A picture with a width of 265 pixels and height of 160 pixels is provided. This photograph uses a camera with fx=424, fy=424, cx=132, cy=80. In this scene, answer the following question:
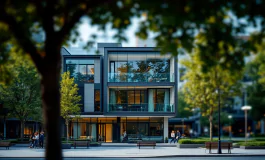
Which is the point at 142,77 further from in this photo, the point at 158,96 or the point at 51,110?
the point at 51,110

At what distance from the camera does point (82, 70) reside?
50.1 meters

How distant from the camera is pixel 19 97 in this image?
148 ft

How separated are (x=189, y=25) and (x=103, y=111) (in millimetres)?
41129

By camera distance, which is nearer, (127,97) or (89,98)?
(127,97)

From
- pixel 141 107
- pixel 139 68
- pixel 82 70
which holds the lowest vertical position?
pixel 141 107

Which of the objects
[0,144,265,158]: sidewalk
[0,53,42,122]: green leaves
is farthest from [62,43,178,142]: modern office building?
[0,144,265,158]: sidewalk

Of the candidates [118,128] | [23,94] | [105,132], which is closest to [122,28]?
[23,94]

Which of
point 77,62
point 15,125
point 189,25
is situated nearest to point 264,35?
point 189,25

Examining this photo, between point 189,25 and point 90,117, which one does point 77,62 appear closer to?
point 90,117

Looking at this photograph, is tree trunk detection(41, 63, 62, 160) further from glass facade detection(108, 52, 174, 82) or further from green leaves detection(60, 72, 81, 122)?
glass facade detection(108, 52, 174, 82)

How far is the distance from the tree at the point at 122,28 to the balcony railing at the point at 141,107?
38.3 meters

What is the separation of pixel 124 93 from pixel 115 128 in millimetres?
4524

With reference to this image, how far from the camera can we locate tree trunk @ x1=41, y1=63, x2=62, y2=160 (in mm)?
8852

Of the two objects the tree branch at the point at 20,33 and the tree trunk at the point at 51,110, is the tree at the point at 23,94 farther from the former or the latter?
the tree trunk at the point at 51,110
